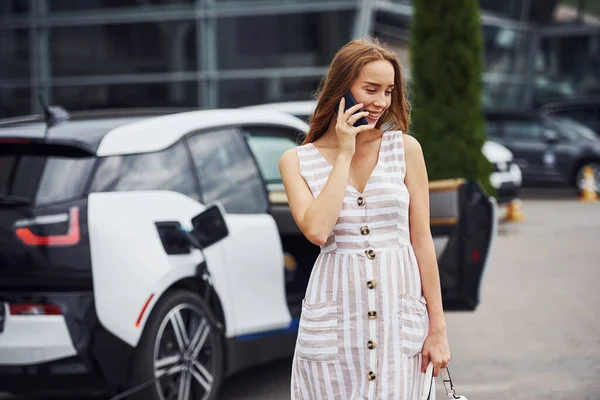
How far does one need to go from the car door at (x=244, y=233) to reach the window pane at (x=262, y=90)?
616 inches

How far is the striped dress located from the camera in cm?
286

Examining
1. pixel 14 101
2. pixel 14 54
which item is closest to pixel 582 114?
pixel 14 101

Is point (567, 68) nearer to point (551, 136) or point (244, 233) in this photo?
point (551, 136)

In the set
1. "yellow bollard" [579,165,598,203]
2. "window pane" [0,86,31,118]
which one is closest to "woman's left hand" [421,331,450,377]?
"yellow bollard" [579,165,598,203]

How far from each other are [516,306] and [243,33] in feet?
48.5

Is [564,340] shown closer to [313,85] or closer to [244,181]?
[244,181]

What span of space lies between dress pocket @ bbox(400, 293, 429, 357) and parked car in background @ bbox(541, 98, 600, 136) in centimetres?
2040

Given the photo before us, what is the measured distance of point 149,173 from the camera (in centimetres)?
488

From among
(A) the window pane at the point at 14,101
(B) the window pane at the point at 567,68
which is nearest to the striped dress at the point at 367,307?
(A) the window pane at the point at 14,101

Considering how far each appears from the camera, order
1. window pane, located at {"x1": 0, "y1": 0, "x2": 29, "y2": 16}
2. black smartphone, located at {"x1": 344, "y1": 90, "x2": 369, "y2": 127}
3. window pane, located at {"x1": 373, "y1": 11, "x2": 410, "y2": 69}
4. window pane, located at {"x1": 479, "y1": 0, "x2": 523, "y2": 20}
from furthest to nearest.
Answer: window pane, located at {"x1": 479, "y1": 0, "x2": 523, "y2": 20} → window pane, located at {"x1": 0, "y1": 0, "x2": 29, "y2": 16} → window pane, located at {"x1": 373, "y1": 11, "x2": 410, "y2": 69} → black smartphone, located at {"x1": 344, "y1": 90, "x2": 369, "y2": 127}

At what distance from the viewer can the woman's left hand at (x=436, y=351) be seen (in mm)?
2916

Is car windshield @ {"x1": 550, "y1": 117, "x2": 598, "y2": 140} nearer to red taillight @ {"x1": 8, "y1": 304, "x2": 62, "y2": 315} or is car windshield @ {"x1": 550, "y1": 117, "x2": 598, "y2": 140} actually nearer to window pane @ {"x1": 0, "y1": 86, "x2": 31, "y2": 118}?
window pane @ {"x1": 0, "y1": 86, "x2": 31, "y2": 118}

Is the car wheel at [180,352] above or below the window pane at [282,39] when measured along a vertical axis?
above

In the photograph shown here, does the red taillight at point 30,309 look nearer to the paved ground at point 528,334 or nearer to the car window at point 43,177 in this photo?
the car window at point 43,177
